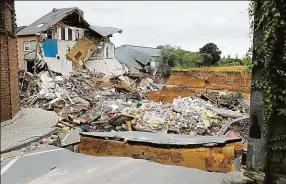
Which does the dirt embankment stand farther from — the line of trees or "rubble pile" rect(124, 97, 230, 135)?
"rubble pile" rect(124, 97, 230, 135)

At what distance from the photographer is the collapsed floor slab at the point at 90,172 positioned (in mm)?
5312

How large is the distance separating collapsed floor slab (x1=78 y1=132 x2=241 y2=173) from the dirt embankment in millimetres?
16834

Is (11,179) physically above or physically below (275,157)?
below

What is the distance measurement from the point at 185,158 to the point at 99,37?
2369 cm

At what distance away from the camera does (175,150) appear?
7.89 m

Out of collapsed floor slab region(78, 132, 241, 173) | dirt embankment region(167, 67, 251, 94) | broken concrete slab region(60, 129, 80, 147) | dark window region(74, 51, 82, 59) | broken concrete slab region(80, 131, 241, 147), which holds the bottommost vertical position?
broken concrete slab region(60, 129, 80, 147)

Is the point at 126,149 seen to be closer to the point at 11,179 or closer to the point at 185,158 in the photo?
the point at 185,158

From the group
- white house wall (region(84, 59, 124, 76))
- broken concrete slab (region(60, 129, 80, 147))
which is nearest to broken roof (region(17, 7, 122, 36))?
white house wall (region(84, 59, 124, 76))

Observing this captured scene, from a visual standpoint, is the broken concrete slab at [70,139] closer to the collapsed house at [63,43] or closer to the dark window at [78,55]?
the collapsed house at [63,43]

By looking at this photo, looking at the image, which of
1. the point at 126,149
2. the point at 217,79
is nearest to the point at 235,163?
the point at 126,149

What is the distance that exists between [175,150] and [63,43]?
20897mm

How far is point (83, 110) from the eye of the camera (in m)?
17.2

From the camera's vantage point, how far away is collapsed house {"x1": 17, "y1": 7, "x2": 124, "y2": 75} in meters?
23.8

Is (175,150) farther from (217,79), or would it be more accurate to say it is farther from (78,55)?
(78,55)
